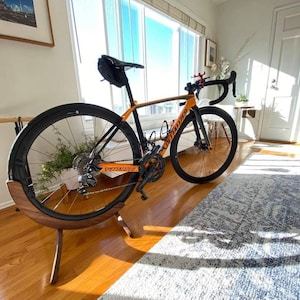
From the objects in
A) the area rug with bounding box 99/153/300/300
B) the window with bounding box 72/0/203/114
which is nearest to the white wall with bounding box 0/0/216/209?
→ the window with bounding box 72/0/203/114

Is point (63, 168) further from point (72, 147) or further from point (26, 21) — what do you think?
point (26, 21)

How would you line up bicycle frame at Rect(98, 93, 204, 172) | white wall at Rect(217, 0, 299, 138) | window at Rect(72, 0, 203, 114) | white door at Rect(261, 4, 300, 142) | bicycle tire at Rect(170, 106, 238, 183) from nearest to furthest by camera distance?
bicycle frame at Rect(98, 93, 204, 172)
bicycle tire at Rect(170, 106, 238, 183)
window at Rect(72, 0, 203, 114)
white door at Rect(261, 4, 300, 142)
white wall at Rect(217, 0, 299, 138)

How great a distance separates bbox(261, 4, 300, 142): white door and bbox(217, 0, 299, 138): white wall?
0.40 feet

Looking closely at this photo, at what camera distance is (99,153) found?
1099 millimetres

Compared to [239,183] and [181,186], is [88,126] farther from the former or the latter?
[239,183]

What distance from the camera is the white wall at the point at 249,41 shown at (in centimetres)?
316

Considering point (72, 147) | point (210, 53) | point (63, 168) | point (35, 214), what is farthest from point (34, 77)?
point (210, 53)

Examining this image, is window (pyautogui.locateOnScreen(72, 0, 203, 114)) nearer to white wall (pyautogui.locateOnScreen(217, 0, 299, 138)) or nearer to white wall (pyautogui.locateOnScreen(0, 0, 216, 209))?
white wall (pyautogui.locateOnScreen(0, 0, 216, 209))

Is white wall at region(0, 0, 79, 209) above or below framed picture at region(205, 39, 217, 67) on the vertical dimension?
below

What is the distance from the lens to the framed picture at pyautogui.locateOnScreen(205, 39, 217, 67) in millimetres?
3443

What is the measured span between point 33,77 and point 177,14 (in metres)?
2.22

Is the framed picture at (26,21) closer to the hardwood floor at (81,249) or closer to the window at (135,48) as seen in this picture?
the window at (135,48)

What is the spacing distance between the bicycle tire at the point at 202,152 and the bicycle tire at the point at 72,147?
19.0 inches

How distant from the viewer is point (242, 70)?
138 inches
